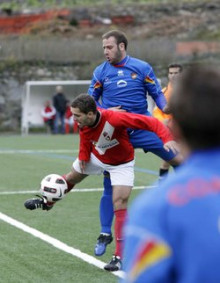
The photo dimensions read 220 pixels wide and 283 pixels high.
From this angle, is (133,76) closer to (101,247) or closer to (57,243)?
(57,243)

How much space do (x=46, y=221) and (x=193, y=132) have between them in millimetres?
7439

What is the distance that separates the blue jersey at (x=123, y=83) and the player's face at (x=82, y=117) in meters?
1.89

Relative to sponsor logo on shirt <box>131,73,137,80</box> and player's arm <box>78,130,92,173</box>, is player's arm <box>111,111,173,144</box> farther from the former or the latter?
sponsor logo on shirt <box>131,73,137,80</box>

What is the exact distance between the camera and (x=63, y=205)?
11070 mm

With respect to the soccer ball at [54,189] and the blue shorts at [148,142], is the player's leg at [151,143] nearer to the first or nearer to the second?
the blue shorts at [148,142]

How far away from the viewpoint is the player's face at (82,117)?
22.7 feet

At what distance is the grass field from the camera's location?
703cm

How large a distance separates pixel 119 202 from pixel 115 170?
328mm

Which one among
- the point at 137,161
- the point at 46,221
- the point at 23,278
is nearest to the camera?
the point at 23,278

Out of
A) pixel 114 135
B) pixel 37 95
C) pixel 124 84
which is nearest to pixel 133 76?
pixel 124 84

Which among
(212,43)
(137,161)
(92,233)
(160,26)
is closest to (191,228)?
(92,233)

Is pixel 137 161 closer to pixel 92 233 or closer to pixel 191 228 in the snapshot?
pixel 92 233

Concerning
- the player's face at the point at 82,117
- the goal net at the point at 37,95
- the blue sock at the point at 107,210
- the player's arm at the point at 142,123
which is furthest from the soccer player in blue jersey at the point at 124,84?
the goal net at the point at 37,95

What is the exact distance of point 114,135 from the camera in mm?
7273
